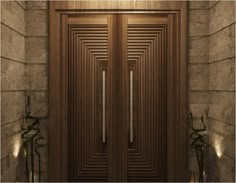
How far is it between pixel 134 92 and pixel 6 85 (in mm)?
1075

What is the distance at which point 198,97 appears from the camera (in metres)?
2.75

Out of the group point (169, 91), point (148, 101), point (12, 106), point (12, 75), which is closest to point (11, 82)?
point (12, 75)

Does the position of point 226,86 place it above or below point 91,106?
above

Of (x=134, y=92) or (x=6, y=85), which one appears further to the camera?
(x=134, y=92)

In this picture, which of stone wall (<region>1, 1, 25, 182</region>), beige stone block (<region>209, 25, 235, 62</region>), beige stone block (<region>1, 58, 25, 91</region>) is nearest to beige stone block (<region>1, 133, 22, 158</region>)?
stone wall (<region>1, 1, 25, 182</region>)

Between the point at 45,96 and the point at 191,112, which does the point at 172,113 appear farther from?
the point at 45,96

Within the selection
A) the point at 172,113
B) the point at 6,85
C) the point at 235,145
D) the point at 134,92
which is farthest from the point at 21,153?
the point at 235,145

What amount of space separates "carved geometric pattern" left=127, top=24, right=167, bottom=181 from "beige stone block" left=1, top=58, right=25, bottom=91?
0.91 meters

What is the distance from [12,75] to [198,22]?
5.26ft

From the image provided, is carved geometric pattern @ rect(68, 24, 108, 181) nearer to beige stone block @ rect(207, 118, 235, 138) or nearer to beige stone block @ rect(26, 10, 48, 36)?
beige stone block @ rect(26, 10, 48, 36)

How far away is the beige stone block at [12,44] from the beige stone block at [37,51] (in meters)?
0.07

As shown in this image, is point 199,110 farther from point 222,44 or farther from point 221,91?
point 222,44

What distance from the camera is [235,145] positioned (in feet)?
6.97

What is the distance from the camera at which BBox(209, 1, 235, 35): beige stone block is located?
2.19 metres
